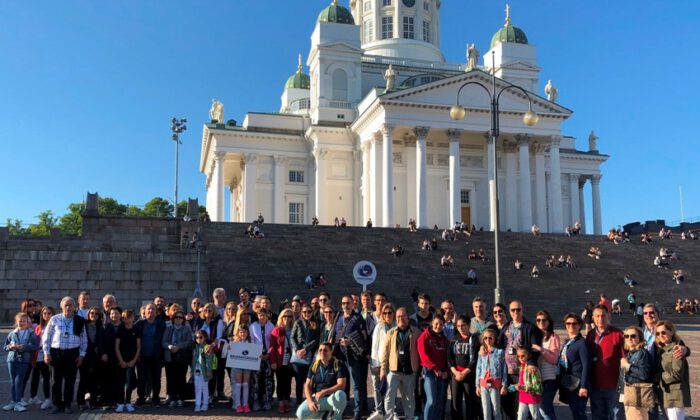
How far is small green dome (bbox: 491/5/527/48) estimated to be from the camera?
62.1 meters

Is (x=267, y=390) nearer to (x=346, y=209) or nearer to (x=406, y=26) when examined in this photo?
(x=346, y=209)

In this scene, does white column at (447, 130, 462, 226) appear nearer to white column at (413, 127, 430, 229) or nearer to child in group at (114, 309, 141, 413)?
white column at (413, 127, 430, 229)

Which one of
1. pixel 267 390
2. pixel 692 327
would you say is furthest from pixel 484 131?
pixel 267 390

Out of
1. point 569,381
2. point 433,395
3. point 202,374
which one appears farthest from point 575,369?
point 202,374

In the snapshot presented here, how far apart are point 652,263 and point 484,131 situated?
15.5m

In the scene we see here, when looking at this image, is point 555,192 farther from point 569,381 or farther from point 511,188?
point 569,381

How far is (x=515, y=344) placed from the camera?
9500 millimetres

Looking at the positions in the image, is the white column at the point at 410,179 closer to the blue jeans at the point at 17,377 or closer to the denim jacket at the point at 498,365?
the blue jeans at the point at 17,377

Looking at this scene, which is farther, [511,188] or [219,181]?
[219,181]

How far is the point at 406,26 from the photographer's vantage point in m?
65.8

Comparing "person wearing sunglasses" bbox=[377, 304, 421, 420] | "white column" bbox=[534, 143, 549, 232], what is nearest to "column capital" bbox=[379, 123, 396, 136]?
"white column" bbox=[534, 143, 549, 232]

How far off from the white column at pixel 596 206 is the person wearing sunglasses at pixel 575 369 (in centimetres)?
5437

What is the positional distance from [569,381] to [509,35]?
5695 centimetres

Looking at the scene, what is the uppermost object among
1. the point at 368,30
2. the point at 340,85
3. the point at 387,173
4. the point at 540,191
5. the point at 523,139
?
the point at 368,30
